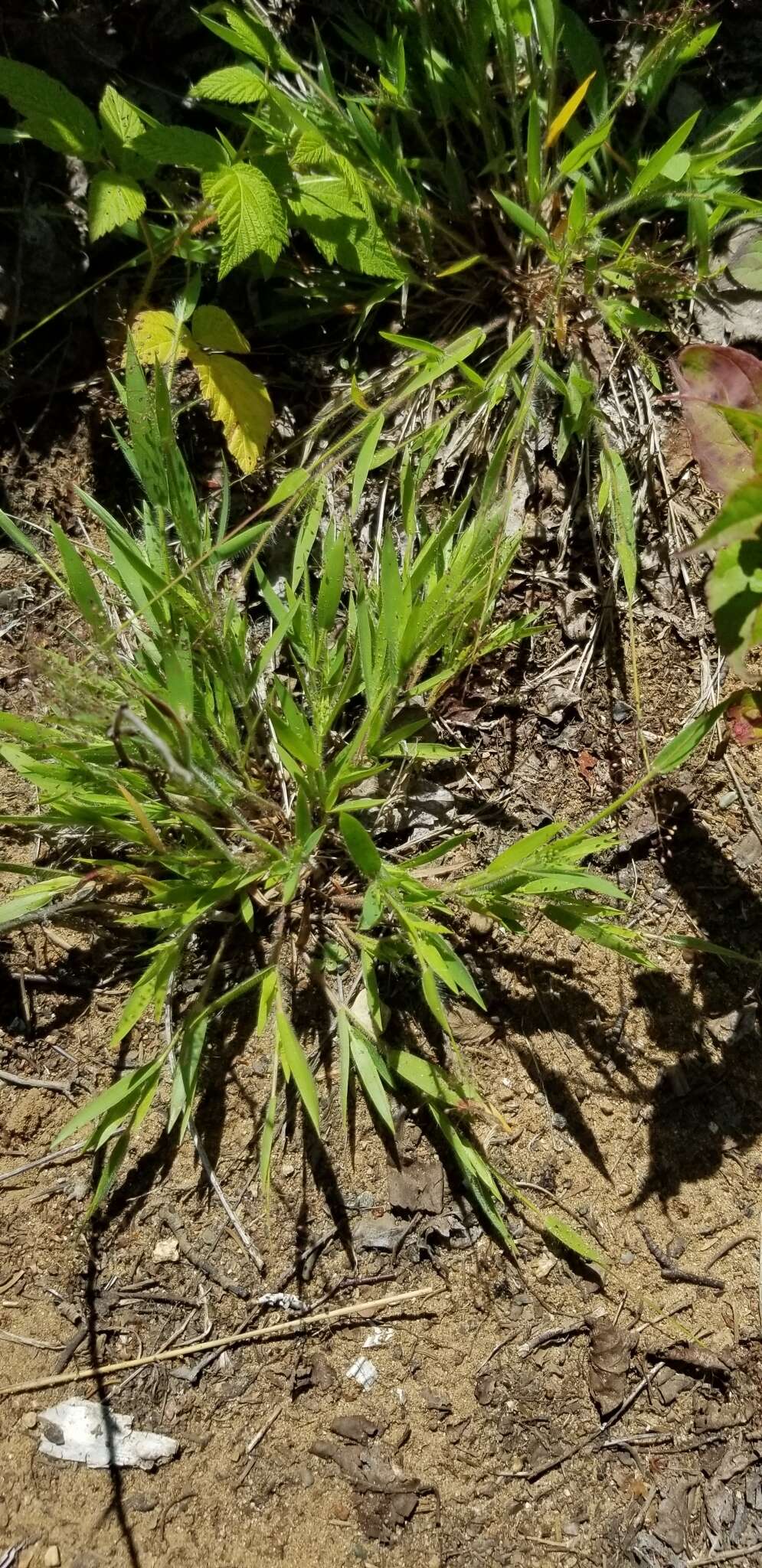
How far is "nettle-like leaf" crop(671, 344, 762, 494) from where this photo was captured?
4.19 feet

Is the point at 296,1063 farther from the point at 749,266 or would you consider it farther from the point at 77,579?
the point at 749,266

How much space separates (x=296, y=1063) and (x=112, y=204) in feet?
3.99

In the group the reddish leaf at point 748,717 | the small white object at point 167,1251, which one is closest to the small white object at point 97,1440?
the small white object at point 167,1251

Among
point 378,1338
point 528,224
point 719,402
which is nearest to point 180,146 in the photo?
point 528,224

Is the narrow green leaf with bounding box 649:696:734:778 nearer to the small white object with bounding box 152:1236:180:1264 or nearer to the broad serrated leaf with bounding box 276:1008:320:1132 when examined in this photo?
the broad serrated leaf with bounding box 276:1008:320:1132

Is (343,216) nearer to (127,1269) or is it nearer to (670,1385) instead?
(127,1269)

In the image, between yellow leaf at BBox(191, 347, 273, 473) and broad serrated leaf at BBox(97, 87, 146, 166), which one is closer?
broad serrated leaf at BBox(97, 87, 146, 166)

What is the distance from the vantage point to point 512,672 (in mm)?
1706

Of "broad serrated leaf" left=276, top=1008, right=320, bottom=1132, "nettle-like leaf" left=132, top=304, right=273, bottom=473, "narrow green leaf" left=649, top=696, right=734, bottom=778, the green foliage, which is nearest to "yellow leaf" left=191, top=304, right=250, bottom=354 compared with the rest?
"nettle-like leaf" left=132, top=304, right=273, bottom=473

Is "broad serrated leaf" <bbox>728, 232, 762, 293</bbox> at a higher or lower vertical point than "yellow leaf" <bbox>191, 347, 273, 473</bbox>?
higher

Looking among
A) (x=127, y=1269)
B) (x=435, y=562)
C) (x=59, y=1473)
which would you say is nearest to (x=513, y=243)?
(x=435, y=562)

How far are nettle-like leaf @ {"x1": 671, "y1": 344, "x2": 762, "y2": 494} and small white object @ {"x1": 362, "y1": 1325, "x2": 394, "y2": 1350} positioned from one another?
4.06 ft

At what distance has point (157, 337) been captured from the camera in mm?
1605

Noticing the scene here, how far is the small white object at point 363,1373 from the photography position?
1486mm
